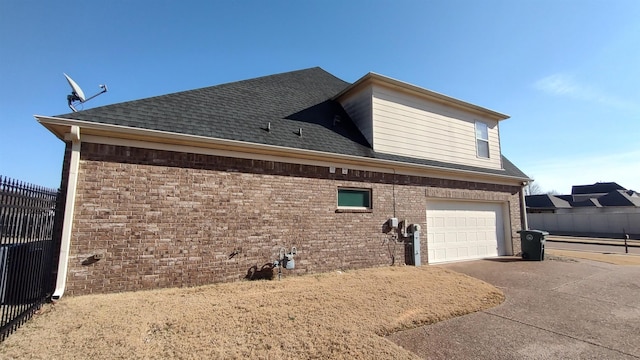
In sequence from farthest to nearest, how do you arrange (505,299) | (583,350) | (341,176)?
(341,176) < (505,299) < (583,350)

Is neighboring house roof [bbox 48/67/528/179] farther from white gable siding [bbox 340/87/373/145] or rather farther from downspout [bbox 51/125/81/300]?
downspout [bbox 51/125/81/300]

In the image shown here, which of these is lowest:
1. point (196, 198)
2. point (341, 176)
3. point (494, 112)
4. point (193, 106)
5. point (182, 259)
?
point (182, 259)

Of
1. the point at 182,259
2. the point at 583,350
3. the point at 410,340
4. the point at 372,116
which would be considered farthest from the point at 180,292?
the point at 372,116

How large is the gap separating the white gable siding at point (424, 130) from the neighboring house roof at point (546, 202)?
32.8 metres

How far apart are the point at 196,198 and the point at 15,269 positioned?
2.92 metres

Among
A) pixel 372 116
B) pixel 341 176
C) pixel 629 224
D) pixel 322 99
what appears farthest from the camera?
pixel 629 224

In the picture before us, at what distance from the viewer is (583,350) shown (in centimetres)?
400

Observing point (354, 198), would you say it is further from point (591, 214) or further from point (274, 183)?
point (591, 214)

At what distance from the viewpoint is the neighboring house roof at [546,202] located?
38.1m

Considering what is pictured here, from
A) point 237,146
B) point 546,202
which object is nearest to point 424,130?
point 237,146

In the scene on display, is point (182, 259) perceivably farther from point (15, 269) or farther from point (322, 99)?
point (322, 99)

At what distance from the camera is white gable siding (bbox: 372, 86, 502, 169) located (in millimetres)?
10094

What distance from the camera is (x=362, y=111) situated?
411 inches

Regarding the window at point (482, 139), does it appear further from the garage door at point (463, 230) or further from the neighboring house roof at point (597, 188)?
the neighboring house roof at point (597, 188)
